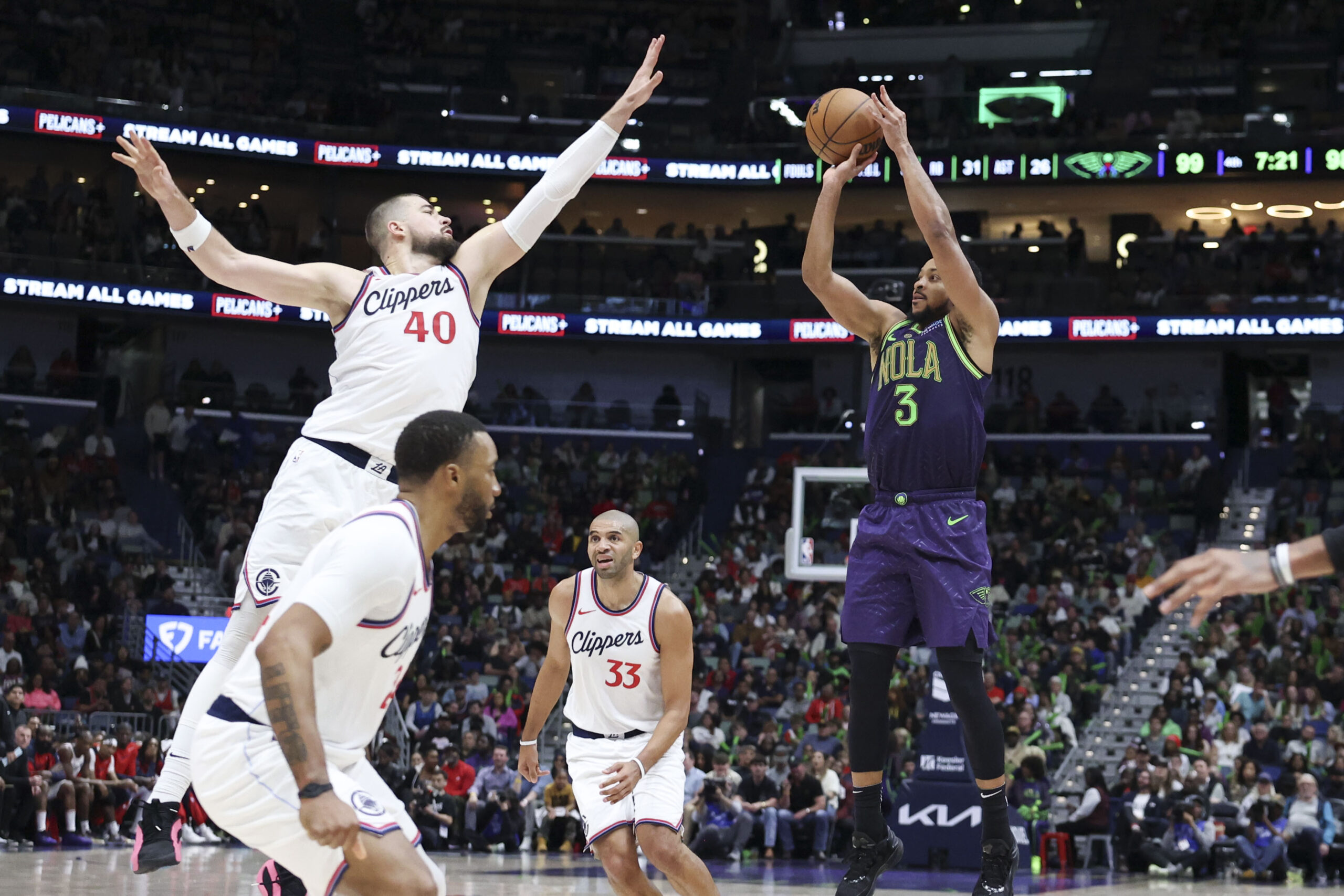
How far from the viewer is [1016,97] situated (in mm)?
31062

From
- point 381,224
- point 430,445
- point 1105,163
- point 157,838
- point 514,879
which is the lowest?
point 514,879

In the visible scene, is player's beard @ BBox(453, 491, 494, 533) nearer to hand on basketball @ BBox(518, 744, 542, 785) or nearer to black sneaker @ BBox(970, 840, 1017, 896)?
black sneaker @ BBox(970, 840, 1017, 896)

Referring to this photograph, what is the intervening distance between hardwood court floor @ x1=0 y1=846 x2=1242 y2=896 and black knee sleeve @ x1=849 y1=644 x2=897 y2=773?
4171 mm

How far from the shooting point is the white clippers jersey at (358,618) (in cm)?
424

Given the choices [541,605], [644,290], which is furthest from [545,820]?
[644,290]

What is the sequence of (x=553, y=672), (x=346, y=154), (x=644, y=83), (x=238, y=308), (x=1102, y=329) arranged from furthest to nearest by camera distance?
(x=346, y=154), (x=1102, y=329), (x=238, y=308), (x=553, y=672), (x=644, y=83)

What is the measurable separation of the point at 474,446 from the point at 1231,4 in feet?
108

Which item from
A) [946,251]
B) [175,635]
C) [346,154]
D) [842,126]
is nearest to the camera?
[946,251]

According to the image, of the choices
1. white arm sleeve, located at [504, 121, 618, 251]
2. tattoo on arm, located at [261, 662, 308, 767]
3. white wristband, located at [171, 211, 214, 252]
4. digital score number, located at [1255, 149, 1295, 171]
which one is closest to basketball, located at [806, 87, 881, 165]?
white arm sleeve, located at [504, 121, 618, 251]

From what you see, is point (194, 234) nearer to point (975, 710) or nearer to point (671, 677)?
point (671, 677)

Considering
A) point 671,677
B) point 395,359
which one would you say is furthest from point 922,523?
point 395,359

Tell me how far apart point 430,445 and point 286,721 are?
96cm

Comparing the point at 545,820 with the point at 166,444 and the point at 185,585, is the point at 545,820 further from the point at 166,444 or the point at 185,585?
the point at 166,444

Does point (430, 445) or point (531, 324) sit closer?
point (430, 445)
